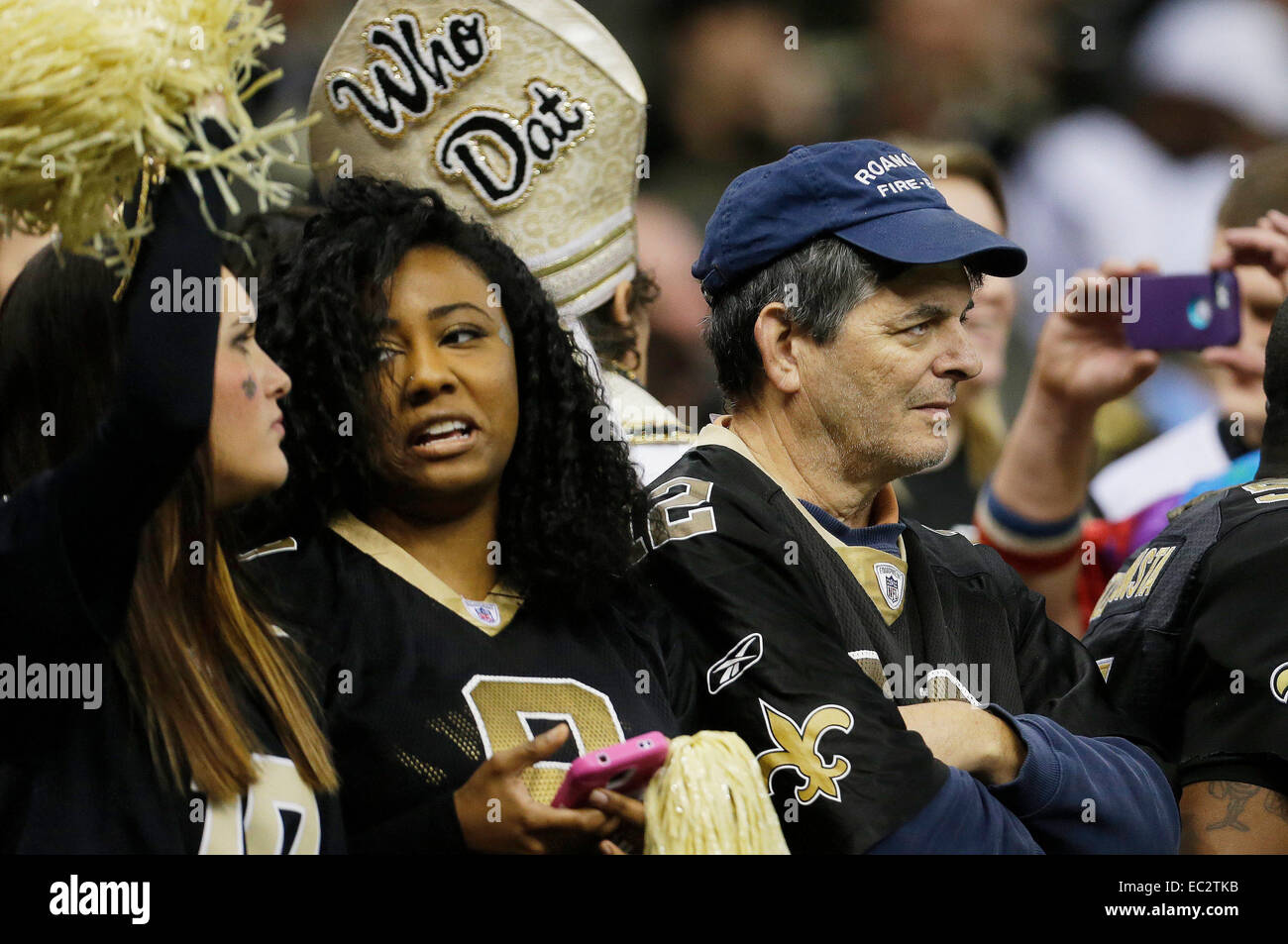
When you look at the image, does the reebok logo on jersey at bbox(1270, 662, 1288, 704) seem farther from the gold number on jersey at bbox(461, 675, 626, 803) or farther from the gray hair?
the gold number on jersey at bbox(461, 675, 626, 803)

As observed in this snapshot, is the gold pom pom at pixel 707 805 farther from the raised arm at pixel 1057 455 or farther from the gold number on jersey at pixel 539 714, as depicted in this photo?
the raised arm at pixel 1057 455

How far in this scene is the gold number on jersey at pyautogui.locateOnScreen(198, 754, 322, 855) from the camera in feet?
5.76

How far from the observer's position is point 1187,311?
3.59 m

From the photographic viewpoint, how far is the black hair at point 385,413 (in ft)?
7.03

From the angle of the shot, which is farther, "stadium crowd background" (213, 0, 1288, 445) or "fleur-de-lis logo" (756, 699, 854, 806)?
"stadium crowd background" (213, 0, 1288, 445)

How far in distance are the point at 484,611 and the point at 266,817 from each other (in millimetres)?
434

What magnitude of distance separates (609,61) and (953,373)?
39.5 inches

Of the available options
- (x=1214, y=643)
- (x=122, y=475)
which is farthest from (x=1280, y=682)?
(x=122, y=475)

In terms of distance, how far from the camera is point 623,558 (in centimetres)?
226

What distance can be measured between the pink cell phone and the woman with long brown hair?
0.90 ft

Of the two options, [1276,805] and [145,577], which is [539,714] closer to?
[145,577]

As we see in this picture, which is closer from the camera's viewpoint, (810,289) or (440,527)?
(440,527)

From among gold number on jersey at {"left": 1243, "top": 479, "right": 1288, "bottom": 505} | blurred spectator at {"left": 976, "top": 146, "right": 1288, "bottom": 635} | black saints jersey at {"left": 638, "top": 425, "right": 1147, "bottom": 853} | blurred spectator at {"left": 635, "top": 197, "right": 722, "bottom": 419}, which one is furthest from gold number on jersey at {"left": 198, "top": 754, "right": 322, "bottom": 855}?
blurred spectator at {"left": 635, "top": 197, "right": 722, "bottom": 419}
